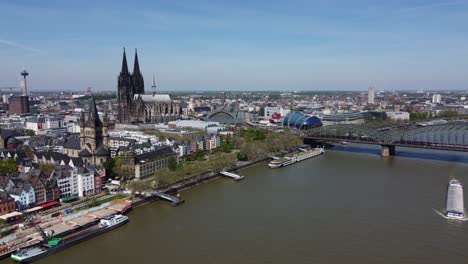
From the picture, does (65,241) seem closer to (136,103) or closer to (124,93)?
(124,93)

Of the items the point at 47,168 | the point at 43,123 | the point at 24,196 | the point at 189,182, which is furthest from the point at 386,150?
the point at 43,123

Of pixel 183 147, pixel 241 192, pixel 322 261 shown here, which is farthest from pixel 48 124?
pixel 322 261

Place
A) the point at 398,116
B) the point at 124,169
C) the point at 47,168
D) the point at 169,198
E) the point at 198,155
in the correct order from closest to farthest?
1. the point at 169,198
2. the point at 47,168
3. the point at 124,169
4. the point at 198,155
5. the point at 398,116

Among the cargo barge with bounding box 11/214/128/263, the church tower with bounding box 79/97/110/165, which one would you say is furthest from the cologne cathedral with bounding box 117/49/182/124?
the cargo barge with bounding box 11/214/128/263

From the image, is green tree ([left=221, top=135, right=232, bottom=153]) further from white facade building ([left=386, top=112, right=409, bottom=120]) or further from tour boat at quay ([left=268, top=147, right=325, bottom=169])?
white facade building ([left=386, top=112, right=409, bottom=120])

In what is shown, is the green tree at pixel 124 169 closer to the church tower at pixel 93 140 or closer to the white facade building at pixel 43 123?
the church tower at pixel 93 140

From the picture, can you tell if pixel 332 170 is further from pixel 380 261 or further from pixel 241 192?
pixel 380 261

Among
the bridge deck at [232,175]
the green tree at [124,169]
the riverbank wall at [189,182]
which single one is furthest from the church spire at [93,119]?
the bridge deck at [232,175]
